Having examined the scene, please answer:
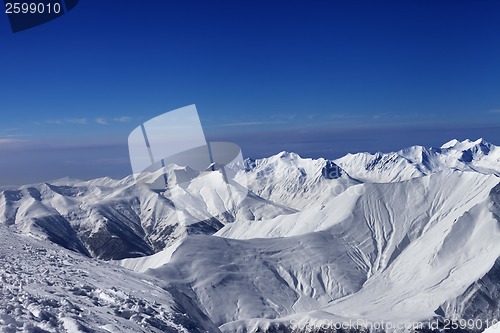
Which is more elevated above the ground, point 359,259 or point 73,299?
point 73,299

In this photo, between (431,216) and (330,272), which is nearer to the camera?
(330,272)

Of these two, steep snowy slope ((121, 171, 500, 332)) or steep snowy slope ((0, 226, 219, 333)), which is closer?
steep snowy slope ((0, 226, 219, 333))

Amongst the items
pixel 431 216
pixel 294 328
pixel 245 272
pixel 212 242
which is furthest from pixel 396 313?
pixel 431 216

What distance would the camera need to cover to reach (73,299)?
81.1 feet

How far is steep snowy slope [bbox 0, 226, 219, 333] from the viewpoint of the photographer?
20031mm

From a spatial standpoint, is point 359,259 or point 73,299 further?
point 359,259

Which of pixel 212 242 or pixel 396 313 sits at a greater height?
pixel 212 242

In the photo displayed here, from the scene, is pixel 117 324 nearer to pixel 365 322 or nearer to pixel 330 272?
pixel 365 322

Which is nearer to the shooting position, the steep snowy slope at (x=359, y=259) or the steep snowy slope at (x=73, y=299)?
the steep snowy slope at (x=73, y=299)

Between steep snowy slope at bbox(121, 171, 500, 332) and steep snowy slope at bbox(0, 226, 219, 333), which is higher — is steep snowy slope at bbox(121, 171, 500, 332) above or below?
Answer: below

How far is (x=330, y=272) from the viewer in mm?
144375

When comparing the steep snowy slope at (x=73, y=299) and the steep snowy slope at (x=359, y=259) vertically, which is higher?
the steep snowy slope at (x=73, y=299)

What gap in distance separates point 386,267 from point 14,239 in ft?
429

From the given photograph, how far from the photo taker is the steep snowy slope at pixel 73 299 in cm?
2003
